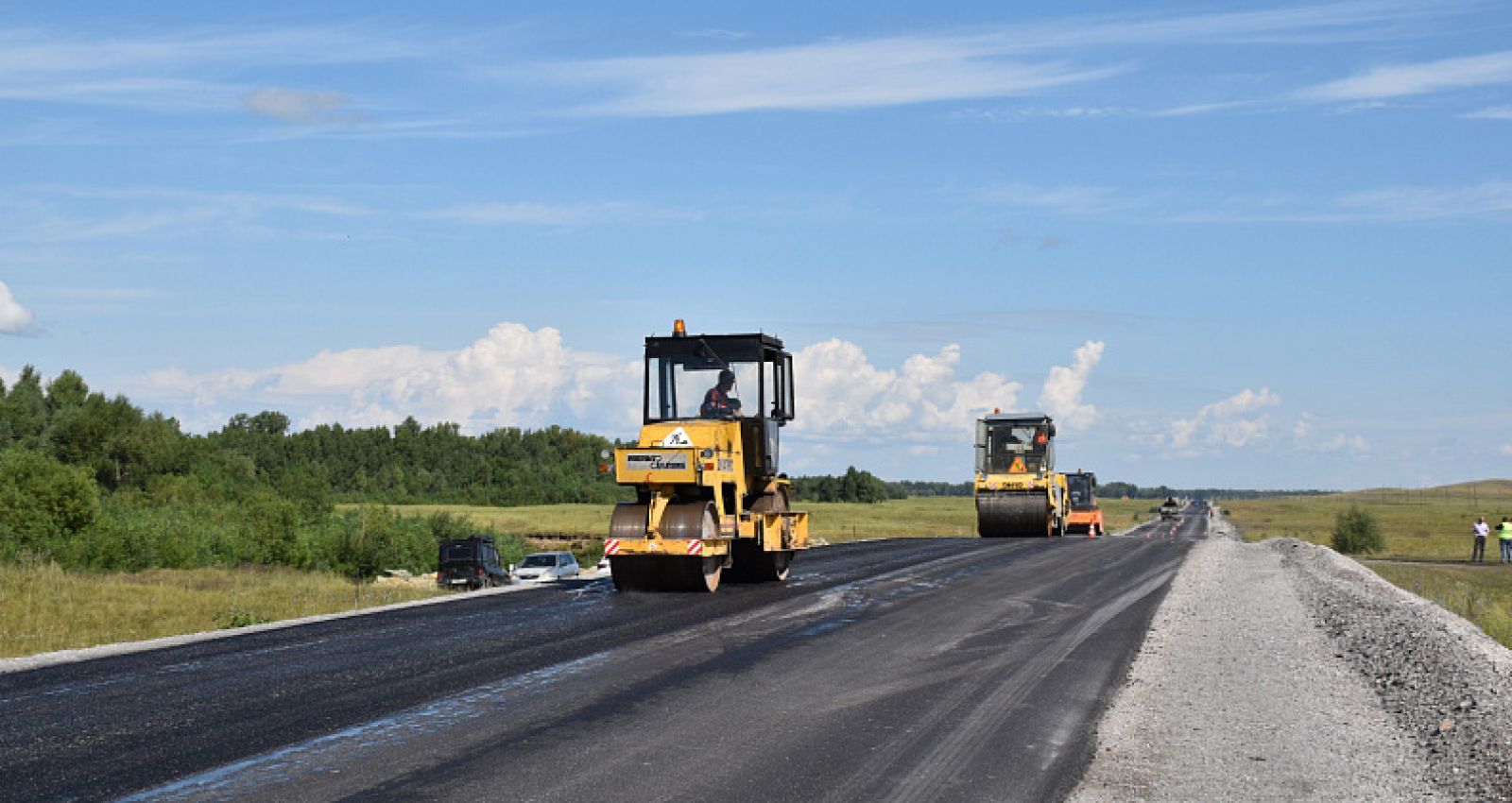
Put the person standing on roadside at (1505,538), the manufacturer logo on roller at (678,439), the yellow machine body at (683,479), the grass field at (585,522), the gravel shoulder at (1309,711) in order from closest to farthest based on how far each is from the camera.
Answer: the gravel shoulder at (1309,711) → the yellow machine body at (683,479) → the manufacturer logo on roller at (678,439) → the person standing on roadside at (1505,538) → the grass field at (585,522)

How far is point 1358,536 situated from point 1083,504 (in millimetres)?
17962

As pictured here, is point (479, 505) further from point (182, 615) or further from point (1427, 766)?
point (1427, 766)

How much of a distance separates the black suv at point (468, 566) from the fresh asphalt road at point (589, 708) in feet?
59.9

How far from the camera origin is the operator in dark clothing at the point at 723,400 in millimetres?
19516

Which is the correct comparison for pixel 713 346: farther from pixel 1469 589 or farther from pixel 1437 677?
pixel 1469 589

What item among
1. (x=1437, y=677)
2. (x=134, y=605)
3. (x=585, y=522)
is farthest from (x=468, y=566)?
(x=585, y=522)

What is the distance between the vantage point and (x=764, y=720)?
9516 millimetres

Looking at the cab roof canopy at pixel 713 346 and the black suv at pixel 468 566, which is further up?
the cab roof canopy at pixel 713 346

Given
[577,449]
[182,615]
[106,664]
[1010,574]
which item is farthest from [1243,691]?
[577,449]

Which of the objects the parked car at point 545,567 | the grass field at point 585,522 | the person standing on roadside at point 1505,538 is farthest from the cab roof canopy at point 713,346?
the grass field at point 585,522

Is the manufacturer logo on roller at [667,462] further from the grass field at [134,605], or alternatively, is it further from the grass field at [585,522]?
the grass field at [585,522]

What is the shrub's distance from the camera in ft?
195

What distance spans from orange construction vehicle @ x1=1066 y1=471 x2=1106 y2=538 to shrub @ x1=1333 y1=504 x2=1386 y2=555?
47.7 ft

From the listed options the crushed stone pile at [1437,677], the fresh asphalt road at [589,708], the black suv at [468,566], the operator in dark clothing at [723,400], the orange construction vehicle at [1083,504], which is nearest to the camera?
the fresh asphalt road at [589,708]
